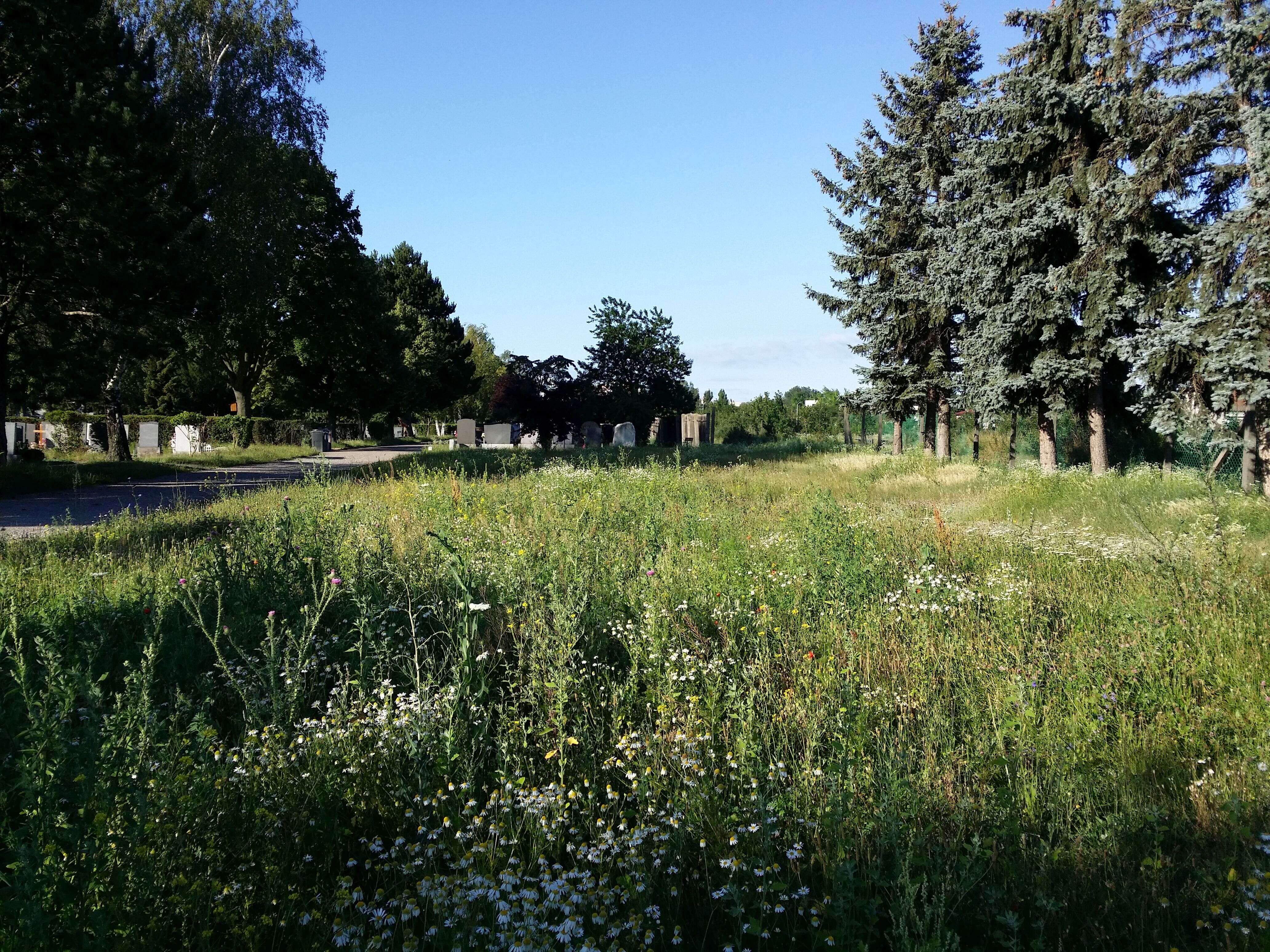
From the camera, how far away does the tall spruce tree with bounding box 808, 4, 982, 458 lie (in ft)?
69.1

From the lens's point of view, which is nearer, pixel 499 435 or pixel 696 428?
pixel 499 435

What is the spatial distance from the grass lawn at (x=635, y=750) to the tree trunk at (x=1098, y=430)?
9166 millimetres

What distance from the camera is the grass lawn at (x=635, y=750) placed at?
221 centimetres

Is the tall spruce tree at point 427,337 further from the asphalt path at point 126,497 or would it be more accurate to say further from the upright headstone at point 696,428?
the asphalt path at point 126,497

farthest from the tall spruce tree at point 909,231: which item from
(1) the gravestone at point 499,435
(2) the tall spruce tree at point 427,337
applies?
(2) the tall spruce tree at point 427,337

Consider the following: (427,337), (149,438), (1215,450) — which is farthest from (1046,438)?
(427,337)

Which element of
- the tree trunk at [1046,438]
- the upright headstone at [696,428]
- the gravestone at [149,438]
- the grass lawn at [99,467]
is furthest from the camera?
the upright headstone at [696,428]

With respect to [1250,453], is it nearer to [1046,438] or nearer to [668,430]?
[1046,438]

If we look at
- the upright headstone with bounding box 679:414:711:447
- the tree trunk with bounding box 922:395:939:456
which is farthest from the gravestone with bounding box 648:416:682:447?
the tree trunk with bounding box 922:395:939:456

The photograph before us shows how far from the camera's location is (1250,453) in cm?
1195

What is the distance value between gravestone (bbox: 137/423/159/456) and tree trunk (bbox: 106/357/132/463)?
18.5ft

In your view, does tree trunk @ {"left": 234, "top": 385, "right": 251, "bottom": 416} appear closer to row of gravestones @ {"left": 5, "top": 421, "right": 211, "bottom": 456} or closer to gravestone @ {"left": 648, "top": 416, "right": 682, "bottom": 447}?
row of gravestones @ {"left": 5, "top": 421, "right": 211, "bottom": 456}

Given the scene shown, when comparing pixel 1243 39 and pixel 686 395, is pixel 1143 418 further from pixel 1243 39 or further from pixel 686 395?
pixel 686 395

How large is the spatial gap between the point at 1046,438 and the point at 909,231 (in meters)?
8.72
